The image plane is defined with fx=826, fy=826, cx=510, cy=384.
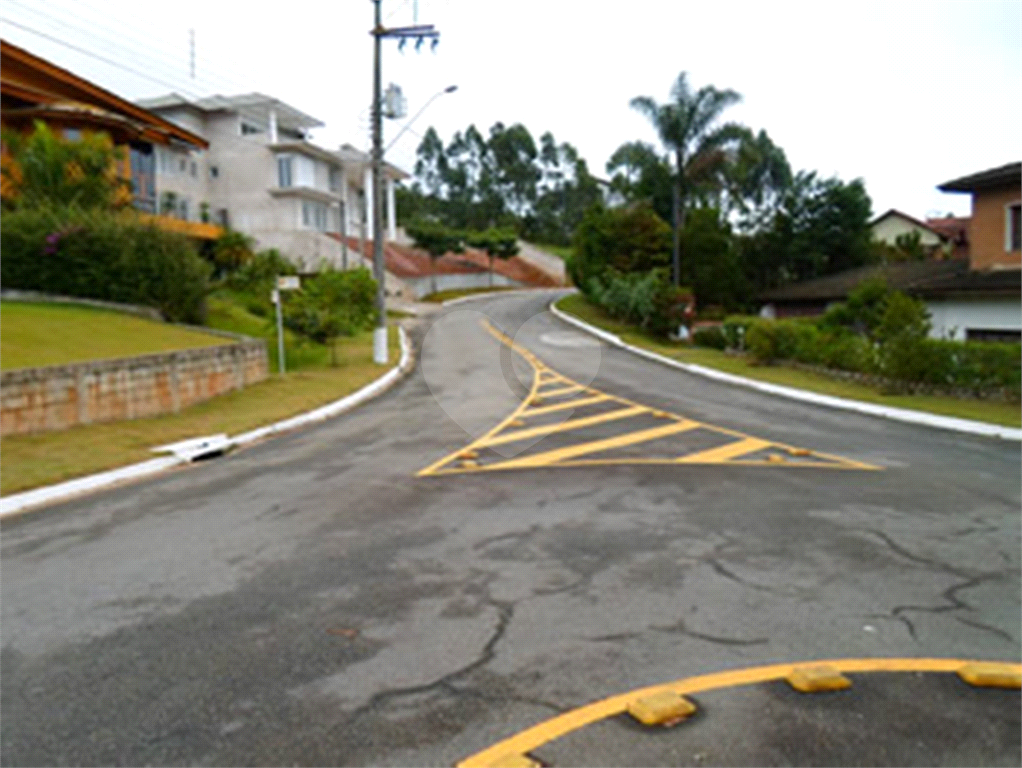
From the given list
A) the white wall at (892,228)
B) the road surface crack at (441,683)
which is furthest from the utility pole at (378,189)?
the white wall at (892,228)

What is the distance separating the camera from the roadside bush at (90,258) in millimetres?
23219

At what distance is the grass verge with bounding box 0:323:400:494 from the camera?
11.0 m

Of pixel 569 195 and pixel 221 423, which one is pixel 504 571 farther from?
pixel 569 195

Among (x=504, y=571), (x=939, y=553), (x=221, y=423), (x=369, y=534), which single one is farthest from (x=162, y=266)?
(x=939, y=553)

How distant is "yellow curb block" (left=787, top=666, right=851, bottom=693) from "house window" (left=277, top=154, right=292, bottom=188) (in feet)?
183

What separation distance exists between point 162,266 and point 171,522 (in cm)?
1741

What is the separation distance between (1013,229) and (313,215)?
44470 millimetres

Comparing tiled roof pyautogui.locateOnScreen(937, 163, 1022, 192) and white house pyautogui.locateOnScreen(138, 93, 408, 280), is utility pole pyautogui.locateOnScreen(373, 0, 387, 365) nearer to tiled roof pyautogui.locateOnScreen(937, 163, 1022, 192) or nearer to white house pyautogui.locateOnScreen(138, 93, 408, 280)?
tiled roof pyautogui.locateOnScreen(937, 163, 1022, 192)

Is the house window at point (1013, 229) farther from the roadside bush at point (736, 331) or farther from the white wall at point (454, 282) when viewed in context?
the white wall at point (454, 282)

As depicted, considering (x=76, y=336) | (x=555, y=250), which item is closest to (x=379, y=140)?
(x=76, y=336)

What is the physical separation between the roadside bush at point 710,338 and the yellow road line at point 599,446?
64.3ft

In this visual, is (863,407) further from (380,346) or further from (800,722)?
(800,722)

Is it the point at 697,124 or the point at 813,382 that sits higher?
the point at 697,124

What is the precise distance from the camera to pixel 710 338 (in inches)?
1362
